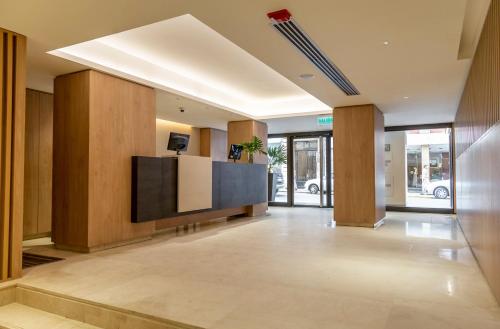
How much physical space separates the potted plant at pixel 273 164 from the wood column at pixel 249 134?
1.83 metres

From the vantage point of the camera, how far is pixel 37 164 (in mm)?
6930

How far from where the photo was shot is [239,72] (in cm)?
744

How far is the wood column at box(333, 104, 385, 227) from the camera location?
8305 millimetres

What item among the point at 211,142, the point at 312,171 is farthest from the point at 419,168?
the point at 211,142

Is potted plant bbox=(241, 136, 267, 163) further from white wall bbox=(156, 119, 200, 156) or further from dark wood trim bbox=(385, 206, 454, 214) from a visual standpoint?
dark wood trim bbox=(385, 206, 454, 214)

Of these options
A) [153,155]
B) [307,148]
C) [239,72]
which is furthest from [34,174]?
[307,148]

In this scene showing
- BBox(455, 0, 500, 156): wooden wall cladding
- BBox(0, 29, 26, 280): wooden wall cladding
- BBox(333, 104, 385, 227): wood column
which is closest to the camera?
BBox(455, 0, 500, 156): wooden wall cladding

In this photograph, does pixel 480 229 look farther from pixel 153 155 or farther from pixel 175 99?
pixel 175 99

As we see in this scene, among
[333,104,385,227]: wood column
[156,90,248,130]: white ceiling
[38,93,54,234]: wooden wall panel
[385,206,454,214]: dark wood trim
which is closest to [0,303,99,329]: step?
[38,93,54,234]: wooden wall panel

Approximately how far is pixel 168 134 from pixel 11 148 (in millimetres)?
7084

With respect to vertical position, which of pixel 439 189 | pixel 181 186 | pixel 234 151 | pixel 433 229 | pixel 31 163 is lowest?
pixel 433 229

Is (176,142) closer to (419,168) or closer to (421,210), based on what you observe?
(421,210)

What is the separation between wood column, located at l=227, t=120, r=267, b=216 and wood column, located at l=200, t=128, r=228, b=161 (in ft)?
5.86

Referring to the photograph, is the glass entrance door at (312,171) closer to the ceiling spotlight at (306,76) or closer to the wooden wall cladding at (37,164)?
the ceiling spotlight at (306,76)
